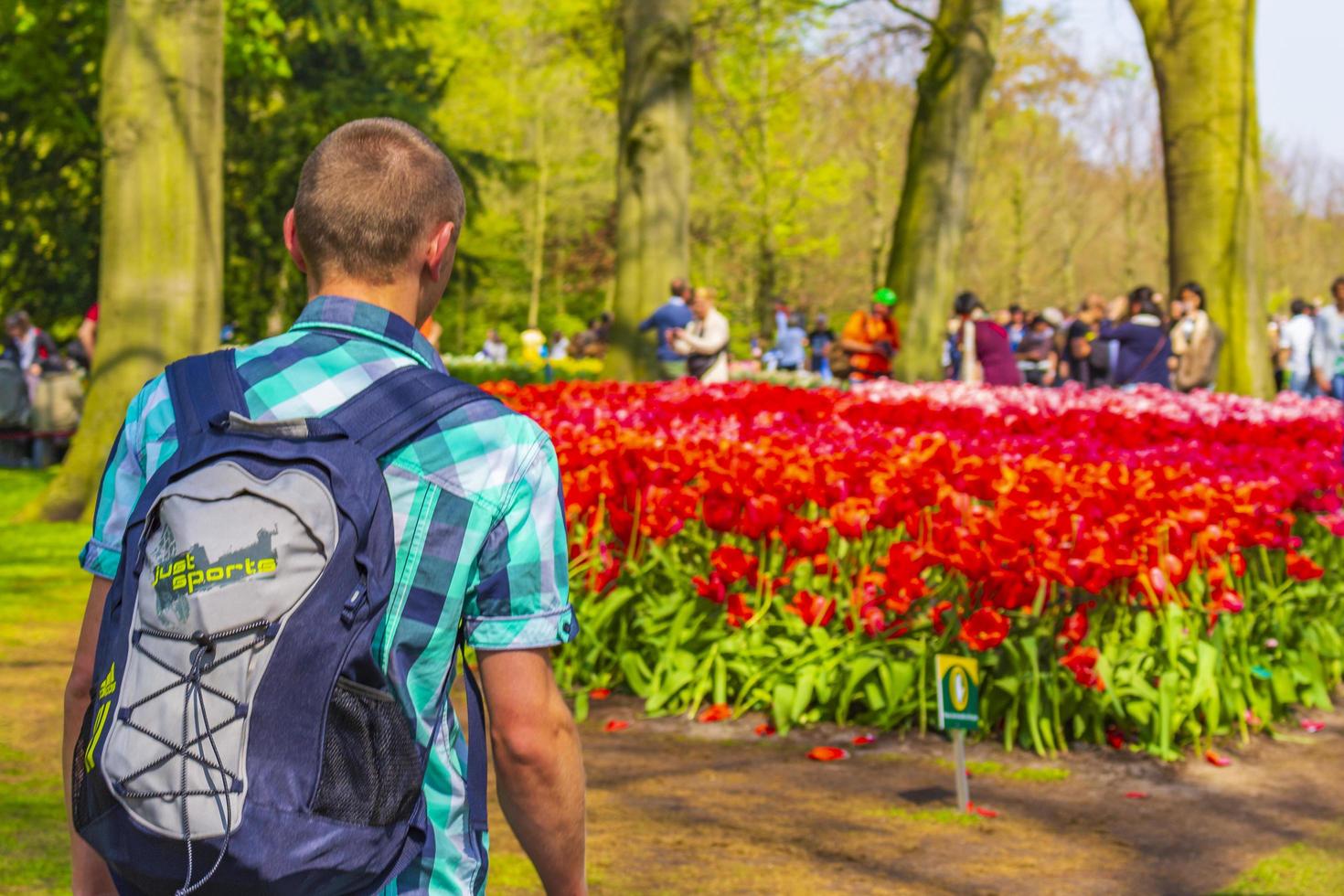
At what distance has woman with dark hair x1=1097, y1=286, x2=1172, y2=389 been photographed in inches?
591

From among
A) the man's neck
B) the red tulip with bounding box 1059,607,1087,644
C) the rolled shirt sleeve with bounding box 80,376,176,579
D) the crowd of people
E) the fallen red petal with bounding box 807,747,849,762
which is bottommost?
the fallen red petal with bounding box 807,747,849,762

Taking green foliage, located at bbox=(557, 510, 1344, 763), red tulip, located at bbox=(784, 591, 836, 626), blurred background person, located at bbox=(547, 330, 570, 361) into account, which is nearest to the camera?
green foliage, located at bbox=(557, 510, 1344, 763)

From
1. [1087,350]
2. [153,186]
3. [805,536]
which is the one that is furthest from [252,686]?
[1087,350]

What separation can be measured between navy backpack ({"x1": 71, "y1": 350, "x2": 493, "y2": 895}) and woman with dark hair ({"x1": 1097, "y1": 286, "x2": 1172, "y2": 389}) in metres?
14.0

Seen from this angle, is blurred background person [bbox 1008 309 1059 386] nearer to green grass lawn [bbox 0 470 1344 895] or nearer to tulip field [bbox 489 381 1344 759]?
→ tulip field [bbox 489 381 1344 759]

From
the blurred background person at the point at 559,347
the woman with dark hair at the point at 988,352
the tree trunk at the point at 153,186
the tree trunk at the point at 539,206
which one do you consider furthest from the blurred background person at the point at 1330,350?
the tree trunk at the point at 539,206

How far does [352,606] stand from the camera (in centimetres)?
168

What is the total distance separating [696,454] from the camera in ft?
22.5

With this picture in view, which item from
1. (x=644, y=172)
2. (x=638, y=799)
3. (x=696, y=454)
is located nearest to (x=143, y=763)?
(x=638, y=799)

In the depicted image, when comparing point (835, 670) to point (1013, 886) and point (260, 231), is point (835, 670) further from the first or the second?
point (260, 231)

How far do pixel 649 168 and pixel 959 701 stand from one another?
11.2m

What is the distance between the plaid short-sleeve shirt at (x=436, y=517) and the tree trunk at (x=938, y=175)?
16.5 meters

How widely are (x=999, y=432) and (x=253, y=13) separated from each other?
1403 centimetres

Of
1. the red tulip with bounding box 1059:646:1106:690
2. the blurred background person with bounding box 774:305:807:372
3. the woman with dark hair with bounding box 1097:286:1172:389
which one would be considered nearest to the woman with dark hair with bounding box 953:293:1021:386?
the woman with dark hair with bounding box 1097:286:1172:389
